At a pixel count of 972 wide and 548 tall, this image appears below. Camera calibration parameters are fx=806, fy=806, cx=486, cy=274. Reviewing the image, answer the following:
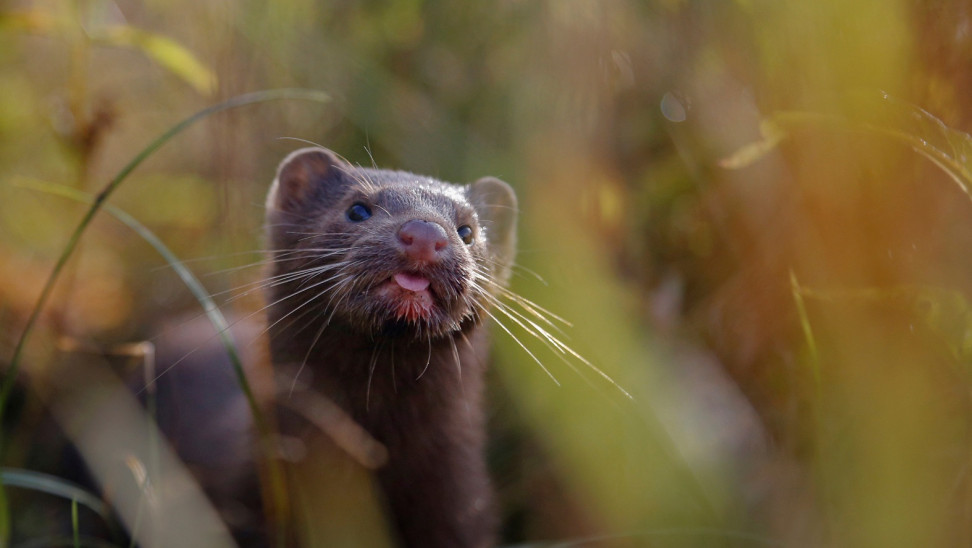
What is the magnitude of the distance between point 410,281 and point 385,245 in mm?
126

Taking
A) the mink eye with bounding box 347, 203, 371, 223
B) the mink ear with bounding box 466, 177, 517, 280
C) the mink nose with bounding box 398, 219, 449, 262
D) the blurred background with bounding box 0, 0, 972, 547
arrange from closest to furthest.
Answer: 1. the blurred background with bounding box 0, 0, 972, 547
2. the mink nose with bounding box 398, 219, 449, 262
3. the mink eye with bounding box 347, 203, 371, 223
4. the mink ear with bounding box 466, 177, 517, 280

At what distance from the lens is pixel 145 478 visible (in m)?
2.46

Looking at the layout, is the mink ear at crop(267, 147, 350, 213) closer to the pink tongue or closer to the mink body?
the mink body

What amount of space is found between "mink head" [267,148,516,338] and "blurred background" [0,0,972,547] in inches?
6.6

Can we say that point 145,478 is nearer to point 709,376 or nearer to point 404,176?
point 404,176

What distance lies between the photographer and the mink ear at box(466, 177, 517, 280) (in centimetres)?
294

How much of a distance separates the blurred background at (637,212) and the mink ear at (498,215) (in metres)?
0.12

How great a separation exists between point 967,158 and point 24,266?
3993 millimetres

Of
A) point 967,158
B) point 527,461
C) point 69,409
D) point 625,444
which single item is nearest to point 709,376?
point 625,444

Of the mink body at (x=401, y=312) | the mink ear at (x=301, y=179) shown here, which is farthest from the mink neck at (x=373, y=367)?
the mink ear at (x=301, y=179)

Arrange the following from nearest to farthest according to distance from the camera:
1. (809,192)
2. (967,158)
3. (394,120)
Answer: (967,158) < (809,192) < (394,120)

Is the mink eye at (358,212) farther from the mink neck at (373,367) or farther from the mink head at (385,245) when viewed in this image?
the mink neck at (373,367)

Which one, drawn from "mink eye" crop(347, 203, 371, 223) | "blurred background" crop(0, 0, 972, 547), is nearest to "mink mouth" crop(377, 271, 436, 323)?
"mink eye" crop(347, 203, 371, 223)

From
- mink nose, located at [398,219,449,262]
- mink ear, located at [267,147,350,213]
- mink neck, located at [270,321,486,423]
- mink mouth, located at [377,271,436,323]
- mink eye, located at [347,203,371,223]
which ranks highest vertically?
mink ear, located at [267,147,350,213]
